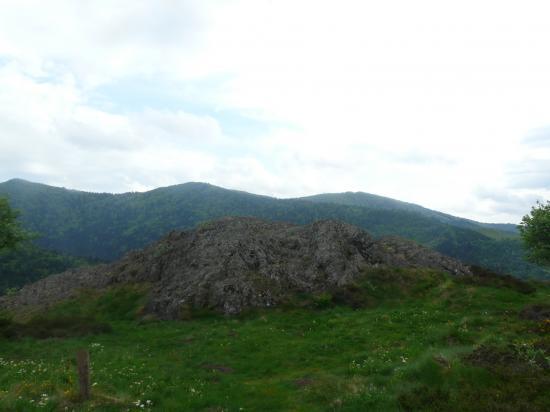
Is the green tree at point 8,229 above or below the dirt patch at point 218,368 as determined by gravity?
above

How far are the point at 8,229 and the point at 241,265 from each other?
2254cm

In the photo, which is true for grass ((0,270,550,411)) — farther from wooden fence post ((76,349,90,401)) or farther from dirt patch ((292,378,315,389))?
wooden fence post ((76,349,90,401))

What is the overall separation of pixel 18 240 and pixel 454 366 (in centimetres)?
3770

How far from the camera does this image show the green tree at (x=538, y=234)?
48.9 metres

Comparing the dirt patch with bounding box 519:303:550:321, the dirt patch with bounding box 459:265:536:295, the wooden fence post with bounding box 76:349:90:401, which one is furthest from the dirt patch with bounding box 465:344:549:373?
the dirt patch with bounding box 459:265:536:295

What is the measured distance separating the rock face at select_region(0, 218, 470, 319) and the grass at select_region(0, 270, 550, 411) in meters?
2.68

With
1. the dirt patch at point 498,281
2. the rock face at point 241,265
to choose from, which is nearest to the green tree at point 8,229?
the rock face at point 241,265

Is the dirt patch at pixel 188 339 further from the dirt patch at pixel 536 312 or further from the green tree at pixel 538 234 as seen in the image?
the green tree at pixel 538 234

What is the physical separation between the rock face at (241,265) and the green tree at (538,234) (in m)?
8.56

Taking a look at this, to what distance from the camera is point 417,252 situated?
177ft

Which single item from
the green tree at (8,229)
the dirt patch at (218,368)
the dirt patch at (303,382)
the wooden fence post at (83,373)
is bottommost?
the dirt patch at (218,368)

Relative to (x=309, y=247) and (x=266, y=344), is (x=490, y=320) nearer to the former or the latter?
(x=266, y=344)

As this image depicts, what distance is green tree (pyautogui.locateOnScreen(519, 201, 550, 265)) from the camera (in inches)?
1924

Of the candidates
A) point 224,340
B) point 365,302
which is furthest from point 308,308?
point 224,340
